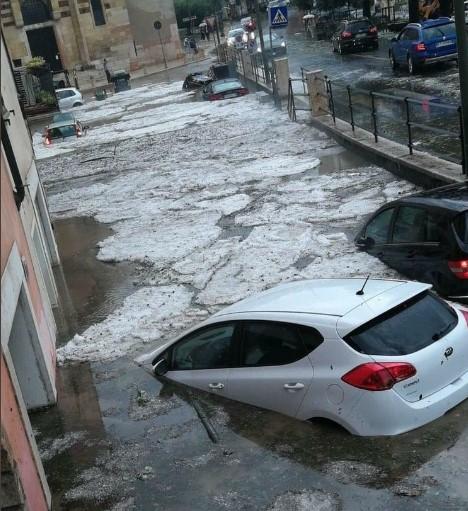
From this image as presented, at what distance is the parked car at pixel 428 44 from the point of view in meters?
29.2

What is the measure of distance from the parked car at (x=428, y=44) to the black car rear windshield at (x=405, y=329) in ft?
80.0

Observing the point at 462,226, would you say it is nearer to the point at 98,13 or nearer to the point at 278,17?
the point at 278,17

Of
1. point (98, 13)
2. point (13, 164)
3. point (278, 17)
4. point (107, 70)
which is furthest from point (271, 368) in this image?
point (98, 13)

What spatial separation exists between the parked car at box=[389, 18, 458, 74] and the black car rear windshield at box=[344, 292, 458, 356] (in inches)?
960

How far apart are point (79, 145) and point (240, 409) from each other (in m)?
26.4

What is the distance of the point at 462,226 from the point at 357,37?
37212mm

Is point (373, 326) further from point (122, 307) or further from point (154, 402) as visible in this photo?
point (122, 307)

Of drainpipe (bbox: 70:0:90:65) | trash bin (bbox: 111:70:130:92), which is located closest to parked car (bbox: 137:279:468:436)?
trash bin (bbox: 111:70:130:92)

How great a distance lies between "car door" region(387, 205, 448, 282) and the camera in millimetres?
9414

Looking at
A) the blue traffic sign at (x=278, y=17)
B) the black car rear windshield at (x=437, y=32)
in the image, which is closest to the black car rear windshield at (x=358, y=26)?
the black car rear windshield at (x=437, y=32)

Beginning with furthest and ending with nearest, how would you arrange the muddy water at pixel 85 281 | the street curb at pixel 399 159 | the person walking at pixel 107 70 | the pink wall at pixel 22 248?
the person walking at pixel 107 70 → the street curb at pixel 399 159 → the muddy water at pixel 85 281 → the pink wall at pixel 22 248

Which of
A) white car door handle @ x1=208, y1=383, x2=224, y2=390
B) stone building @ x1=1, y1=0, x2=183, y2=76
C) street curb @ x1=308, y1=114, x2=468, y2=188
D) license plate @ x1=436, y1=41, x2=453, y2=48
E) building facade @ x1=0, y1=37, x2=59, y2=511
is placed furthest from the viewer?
stone building @ x1=1, y1=0, x2=183, y2=76

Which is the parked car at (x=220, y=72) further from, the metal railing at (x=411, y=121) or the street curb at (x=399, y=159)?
the street curb at (x=399, y=159)

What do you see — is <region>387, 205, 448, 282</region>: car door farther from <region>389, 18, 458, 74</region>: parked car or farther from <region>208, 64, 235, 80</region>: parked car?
<region>208, 64, 235, 80</region>: parked car
